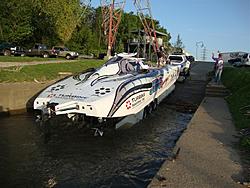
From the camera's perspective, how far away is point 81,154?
8.20 m

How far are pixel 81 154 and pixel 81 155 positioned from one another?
3.1 inches

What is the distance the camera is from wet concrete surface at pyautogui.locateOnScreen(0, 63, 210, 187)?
6661 millimetres

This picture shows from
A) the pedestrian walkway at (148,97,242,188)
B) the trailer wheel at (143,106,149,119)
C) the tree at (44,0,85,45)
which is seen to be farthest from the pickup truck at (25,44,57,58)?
the pedestrian walkway at (148,97,242,188)

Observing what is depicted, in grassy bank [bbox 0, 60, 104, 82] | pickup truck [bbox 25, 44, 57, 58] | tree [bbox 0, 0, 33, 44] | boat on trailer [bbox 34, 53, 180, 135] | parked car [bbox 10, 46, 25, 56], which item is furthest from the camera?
pickup truck [bbox 25, 44, 57, 58]

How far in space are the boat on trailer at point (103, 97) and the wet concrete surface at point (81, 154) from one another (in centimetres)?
54

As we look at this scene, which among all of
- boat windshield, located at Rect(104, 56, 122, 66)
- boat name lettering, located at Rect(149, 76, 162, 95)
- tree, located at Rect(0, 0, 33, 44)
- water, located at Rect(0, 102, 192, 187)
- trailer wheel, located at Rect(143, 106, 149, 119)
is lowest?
water, located at Rect(0, 102, 192, 187)

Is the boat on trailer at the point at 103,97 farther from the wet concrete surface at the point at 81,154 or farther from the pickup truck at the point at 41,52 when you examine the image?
the pickup truck at the point at 41,52

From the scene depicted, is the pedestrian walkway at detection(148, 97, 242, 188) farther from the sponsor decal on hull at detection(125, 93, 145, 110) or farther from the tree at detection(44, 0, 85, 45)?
the tree at detection(44, 0, 85, 45)

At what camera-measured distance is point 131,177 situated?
22.4 feet

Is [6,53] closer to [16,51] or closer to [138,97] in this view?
Result: [16,51]

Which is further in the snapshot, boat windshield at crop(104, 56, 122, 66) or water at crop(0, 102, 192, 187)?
boat windshield at crop(104, 56, 122, 66)

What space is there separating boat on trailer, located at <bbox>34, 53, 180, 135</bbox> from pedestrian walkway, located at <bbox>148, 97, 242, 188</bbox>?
1916 millimetres

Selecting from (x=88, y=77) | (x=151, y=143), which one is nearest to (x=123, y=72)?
(x=88, y=77)

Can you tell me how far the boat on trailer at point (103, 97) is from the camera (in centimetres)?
880
